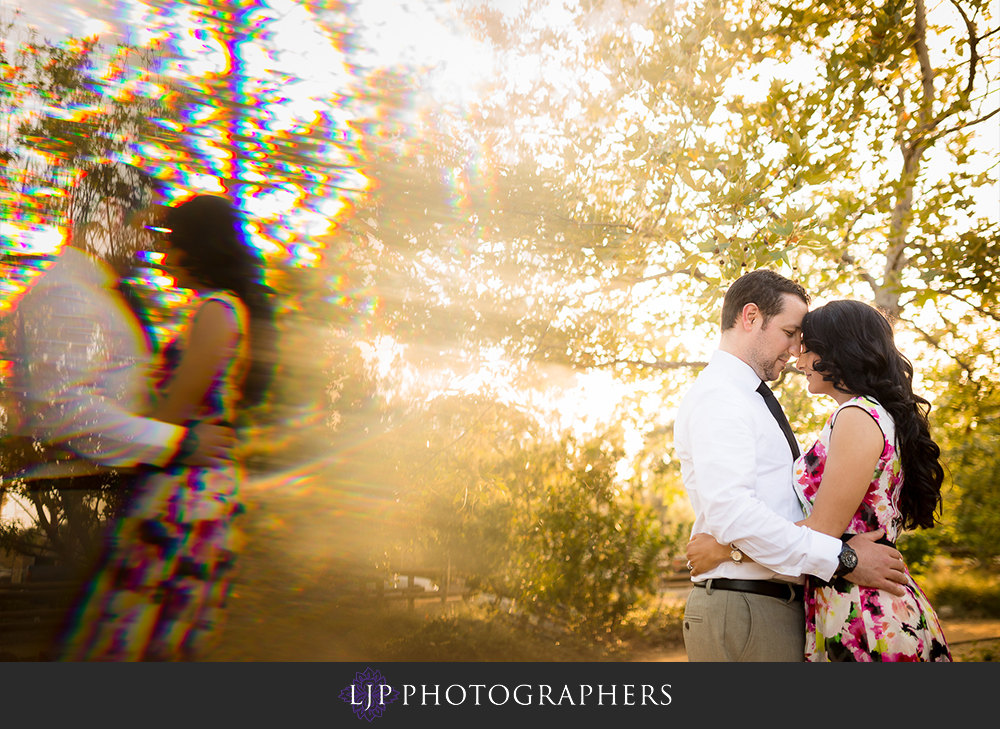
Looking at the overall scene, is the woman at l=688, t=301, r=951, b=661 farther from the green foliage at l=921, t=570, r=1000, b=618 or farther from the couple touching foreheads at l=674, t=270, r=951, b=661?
the green foliage at l=921, t=570, r=1000, b=618

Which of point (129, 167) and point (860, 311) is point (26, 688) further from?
point (860, 311)

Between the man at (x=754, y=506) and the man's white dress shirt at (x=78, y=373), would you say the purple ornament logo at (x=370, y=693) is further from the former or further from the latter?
the man's white dress shirt at (x=78, y=373)

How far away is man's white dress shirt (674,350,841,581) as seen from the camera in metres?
1.77

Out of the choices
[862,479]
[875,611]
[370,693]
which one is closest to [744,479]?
[862,479]

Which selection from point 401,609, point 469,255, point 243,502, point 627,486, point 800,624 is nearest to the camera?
point 800,624

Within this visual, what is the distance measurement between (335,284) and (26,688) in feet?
9.19

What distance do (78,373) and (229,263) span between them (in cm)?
118

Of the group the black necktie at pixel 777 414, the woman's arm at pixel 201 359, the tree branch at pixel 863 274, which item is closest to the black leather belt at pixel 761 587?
the black necktie at pixel 777 414

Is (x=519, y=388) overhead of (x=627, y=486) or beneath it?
overhead

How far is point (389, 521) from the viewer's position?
4.30 metres

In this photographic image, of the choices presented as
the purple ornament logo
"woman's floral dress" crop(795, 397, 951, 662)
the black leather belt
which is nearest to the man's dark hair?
"woman's floral dress" crop(795, 397, 951, 662)

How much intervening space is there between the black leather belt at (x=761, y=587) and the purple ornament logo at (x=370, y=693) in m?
1.31

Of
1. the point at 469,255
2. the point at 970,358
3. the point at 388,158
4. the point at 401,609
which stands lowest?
the point at 401,609

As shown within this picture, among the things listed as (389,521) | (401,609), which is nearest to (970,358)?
(389,521)
